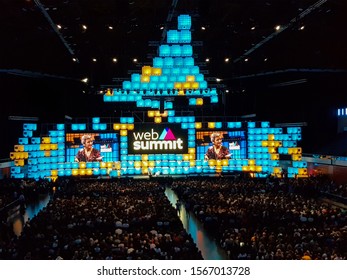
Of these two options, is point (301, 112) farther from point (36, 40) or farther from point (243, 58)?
point (36, 40)

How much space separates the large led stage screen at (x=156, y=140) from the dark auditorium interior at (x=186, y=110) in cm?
233

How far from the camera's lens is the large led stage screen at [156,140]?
34625 mm

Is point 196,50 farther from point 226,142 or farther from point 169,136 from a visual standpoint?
point 226,142

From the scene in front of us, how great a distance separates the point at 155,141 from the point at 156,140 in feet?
0.36

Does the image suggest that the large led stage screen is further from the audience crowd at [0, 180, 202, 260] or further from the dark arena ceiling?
the audience crowd at [0, 180, 202, 260]

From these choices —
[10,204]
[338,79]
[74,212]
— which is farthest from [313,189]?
[10,204]

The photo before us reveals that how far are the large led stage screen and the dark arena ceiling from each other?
4.86 m

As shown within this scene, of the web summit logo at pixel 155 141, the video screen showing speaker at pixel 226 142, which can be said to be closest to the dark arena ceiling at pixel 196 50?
the video screen showing speaker at pixel 226 142

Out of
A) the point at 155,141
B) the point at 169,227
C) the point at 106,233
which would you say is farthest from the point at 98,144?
the point at 106,233

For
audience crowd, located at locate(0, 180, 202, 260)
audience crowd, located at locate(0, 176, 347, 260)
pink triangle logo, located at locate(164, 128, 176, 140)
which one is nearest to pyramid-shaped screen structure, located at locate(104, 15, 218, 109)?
pink triangle logo, located at locate(164, 128, 176, 140)

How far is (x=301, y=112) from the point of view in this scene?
3616 centimetres

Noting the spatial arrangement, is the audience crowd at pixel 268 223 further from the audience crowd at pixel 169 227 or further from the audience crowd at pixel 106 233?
the audience crowd at pixel 106 233

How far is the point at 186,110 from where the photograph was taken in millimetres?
39469

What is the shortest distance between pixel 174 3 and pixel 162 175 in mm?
17550
